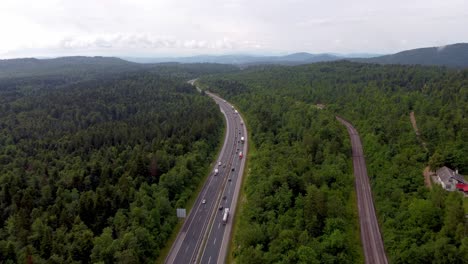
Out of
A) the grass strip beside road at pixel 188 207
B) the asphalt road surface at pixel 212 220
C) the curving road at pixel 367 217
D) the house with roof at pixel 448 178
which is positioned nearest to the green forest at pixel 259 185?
the grass strip beside road at pixel 188 207

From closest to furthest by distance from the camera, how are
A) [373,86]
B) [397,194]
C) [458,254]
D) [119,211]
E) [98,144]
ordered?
[458,254] → [119,211] → [397,194] → [98,144] → [373,86]

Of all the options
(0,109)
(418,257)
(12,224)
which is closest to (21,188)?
(12,224)

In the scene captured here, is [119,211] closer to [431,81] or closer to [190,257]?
[190,257]

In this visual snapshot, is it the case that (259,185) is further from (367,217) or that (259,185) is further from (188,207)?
(367,217)

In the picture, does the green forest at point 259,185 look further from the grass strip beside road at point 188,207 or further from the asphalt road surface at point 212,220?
the asphalt road surface at point 212,220

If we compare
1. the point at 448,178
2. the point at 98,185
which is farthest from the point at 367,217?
the point at 98,185
